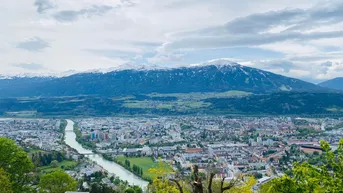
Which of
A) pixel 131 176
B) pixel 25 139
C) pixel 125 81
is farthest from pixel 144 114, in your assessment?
pixel 125 81

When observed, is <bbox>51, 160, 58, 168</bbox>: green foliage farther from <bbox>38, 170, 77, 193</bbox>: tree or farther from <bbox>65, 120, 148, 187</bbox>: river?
<bbox>38, 170, 77, 193</bbox>: tree

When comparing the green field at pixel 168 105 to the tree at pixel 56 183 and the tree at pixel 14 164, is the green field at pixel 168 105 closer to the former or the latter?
the tree at pixel 56 183

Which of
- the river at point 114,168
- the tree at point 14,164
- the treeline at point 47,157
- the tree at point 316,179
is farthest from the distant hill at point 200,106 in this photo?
the tree at point 316,179

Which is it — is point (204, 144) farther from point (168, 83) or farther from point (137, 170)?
point (168, 83)

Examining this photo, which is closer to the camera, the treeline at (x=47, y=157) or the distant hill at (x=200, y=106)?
the treeline at (x=47, y=157)

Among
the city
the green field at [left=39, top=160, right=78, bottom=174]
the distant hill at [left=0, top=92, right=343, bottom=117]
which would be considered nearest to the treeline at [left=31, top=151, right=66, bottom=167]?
the green field at [left=39, top=160, right=78, bottom=174]
